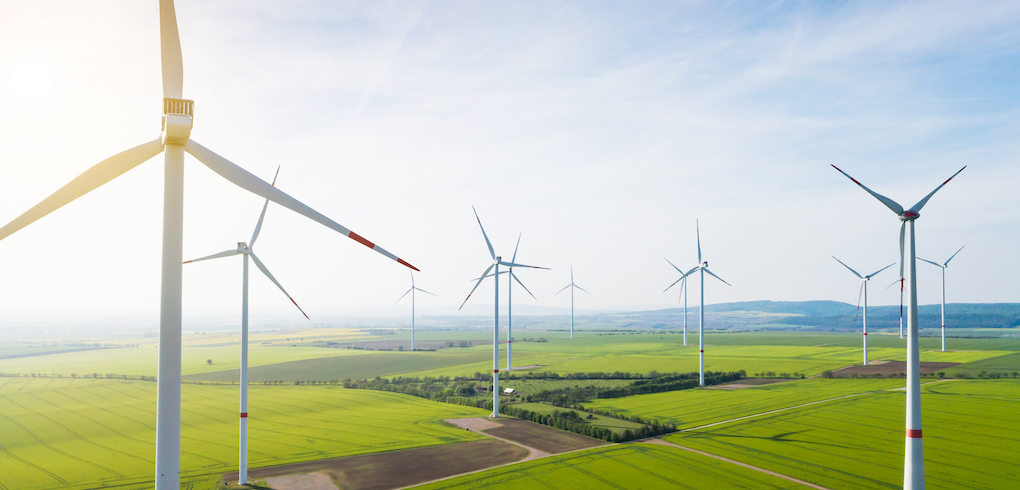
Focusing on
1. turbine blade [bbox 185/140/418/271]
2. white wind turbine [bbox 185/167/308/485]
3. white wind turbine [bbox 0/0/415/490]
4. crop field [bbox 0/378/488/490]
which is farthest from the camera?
crop field [bbox 0/378/488/490]

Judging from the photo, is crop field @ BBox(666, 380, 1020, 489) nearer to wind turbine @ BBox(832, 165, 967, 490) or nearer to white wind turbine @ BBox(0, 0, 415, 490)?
wind turbine @ BBox(832, 165, 967, 490)

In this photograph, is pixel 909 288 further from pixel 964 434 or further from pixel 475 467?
pixel 964 434

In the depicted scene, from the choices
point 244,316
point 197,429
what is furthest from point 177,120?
point 197,429

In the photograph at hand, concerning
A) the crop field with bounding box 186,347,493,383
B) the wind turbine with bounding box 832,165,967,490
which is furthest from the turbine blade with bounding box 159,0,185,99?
the crop field with bounding box 186,347,493,383

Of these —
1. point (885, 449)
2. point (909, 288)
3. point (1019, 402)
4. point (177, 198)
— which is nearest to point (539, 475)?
point (909, 288)

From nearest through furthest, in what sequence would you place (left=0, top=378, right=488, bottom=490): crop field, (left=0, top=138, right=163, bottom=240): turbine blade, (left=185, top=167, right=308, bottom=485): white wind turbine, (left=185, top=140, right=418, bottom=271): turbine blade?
(left=0, top=138, right=163, bottom=240): turbine blade → (left=185, top=140, right=418, bottom=271): turbine blade → (left=185, top=167, right=308, bottom=485): white wind turbine → (left=0, top=378, right=488, bottom=490): crop field

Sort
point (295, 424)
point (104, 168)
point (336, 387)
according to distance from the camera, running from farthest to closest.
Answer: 1. point (336, 387)
2. point (295, 424)
3. point (104, 168)
